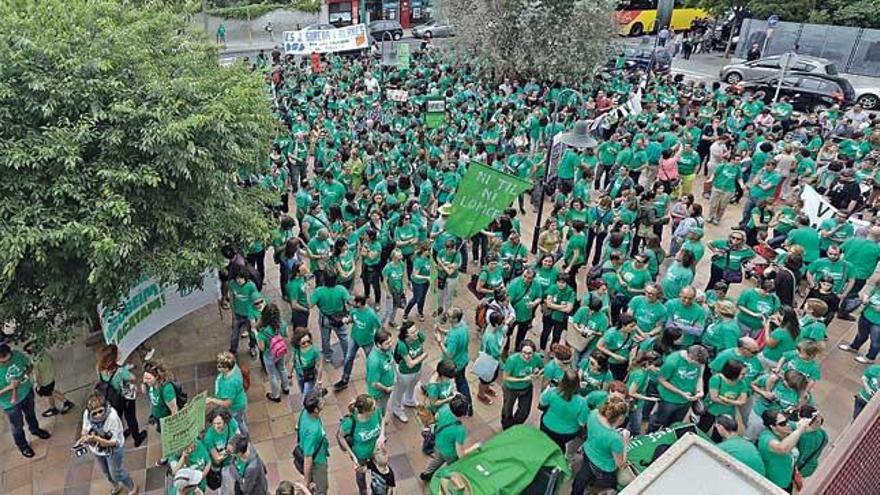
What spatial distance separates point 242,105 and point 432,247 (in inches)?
126

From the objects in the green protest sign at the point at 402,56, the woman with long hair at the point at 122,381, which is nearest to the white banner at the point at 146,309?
the woman with long hair at the point at 122,381

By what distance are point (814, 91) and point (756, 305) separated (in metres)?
15.4

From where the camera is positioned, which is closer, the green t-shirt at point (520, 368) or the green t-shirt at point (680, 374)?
the green t-shirt at point (680, 374)

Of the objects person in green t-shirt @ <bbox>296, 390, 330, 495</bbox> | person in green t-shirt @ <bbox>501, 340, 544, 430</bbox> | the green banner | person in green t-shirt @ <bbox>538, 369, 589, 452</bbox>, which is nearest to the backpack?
person in green t-shirt @ <bbox>296, 390, 330, 495</bbox>

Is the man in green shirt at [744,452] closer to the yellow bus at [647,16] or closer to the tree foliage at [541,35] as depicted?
the tree foliage at [541,35]

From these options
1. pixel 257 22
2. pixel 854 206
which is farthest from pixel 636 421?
pixel 257 22

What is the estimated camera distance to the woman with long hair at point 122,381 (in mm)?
6555

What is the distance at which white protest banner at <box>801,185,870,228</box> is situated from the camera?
9359mm

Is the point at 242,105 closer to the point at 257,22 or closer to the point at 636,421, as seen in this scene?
the point at 636,421

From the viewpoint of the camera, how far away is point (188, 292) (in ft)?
26.7

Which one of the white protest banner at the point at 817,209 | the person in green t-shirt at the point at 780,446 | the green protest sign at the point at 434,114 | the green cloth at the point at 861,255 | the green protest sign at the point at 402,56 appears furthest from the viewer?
the green protest sign at the point at 402,56

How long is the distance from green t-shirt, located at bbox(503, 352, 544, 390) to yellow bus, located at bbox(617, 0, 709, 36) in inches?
1258

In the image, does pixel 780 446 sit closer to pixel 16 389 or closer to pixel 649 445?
pixel 649 445

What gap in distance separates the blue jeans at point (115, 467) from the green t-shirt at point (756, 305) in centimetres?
688
